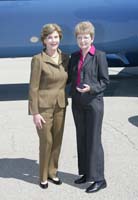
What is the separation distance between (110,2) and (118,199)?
→ 5.37 metres

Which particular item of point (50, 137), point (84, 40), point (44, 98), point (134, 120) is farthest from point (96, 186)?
point (134, 120)

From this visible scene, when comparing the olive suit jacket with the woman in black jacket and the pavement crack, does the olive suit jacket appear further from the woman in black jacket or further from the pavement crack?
the pavement crack

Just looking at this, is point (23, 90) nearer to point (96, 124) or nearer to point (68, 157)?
point (68, 157)

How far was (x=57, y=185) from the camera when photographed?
183 inches

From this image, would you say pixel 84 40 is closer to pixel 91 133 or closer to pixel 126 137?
Result: pixel 91 133

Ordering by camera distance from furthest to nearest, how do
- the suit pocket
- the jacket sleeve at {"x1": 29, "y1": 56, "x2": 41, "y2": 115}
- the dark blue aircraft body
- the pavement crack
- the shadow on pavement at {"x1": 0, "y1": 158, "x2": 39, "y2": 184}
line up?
the dark blue aircraft body < the pavement crack < the shadow on pavement at {"x1": 0, "y1": 158, "x2": 39, "y2": 184} < the suit pocket < the jacket sleeve at {"x1": 29, "y1": 56, "x2": 41, "y2": 115}

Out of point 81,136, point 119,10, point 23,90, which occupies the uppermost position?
point 119,10

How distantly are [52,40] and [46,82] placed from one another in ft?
1.26

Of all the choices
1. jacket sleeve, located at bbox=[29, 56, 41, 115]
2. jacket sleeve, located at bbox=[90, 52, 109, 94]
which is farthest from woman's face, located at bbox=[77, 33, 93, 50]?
jacket sleeve, located at bbox=[29, 56, 41, 115]

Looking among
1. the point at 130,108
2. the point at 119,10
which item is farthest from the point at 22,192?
the point at 119,10

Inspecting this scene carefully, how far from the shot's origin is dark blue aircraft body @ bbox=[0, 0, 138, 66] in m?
8.73

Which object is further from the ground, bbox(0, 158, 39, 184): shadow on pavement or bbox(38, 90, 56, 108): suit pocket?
bbox(38, 90, 56, 108): suit pocket

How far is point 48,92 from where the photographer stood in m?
4.40

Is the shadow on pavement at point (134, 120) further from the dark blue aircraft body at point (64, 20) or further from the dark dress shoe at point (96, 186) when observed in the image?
the dark dress shoe at point (96, 186)
